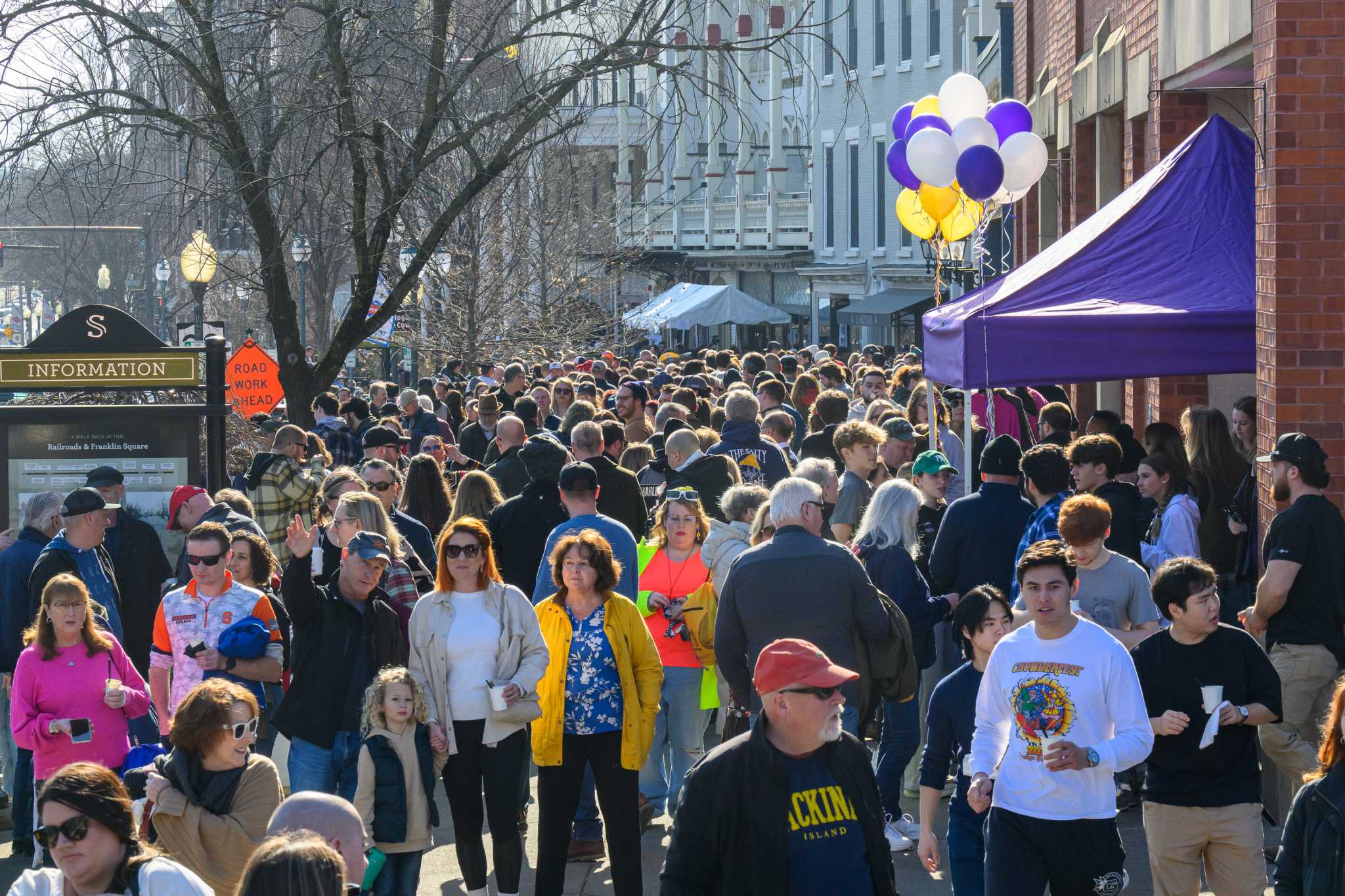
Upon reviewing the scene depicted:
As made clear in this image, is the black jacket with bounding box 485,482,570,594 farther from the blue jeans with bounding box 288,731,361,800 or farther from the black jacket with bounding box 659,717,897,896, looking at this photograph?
the black jacket with bounding box 659,717,897,896

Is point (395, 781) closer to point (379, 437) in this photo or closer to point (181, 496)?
point (181, 496)

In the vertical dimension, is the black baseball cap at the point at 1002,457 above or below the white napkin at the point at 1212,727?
above

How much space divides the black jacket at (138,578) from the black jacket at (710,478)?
10.5 feet

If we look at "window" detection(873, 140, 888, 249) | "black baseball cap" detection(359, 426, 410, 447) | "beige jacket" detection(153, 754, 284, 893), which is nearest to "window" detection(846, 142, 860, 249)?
"window" detection(873, 140, 888, 249)

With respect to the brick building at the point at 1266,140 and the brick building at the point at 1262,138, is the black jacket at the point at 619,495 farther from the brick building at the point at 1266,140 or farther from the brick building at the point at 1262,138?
the brick building at the point at 1262,138

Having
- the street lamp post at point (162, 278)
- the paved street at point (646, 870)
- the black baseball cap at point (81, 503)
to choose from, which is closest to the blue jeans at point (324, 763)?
the paved street at point (646, 870)

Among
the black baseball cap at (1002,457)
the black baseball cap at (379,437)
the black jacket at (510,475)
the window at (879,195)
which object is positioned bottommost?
the black jacket at (510,475)

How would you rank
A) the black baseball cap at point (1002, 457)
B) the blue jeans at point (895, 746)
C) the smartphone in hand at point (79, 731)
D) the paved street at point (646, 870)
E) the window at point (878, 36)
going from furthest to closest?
the window at point (878, 36) → the black baseball cap at point (1002, 457) → the blue jeans at point (895, 746) → the paved street at point (646, 870) → the smartphone in hand at point (79, 731)

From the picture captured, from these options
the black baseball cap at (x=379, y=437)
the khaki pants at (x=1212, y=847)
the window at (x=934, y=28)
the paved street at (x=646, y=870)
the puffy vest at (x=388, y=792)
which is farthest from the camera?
the window at (x=934, y=28)

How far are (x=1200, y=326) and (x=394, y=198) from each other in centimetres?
640

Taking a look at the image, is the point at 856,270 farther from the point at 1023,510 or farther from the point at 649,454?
the point at 1023,510

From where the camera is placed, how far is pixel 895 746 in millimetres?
8125

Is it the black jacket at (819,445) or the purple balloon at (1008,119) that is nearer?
the black jacket at (819,445)

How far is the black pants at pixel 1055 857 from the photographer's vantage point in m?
5.52
